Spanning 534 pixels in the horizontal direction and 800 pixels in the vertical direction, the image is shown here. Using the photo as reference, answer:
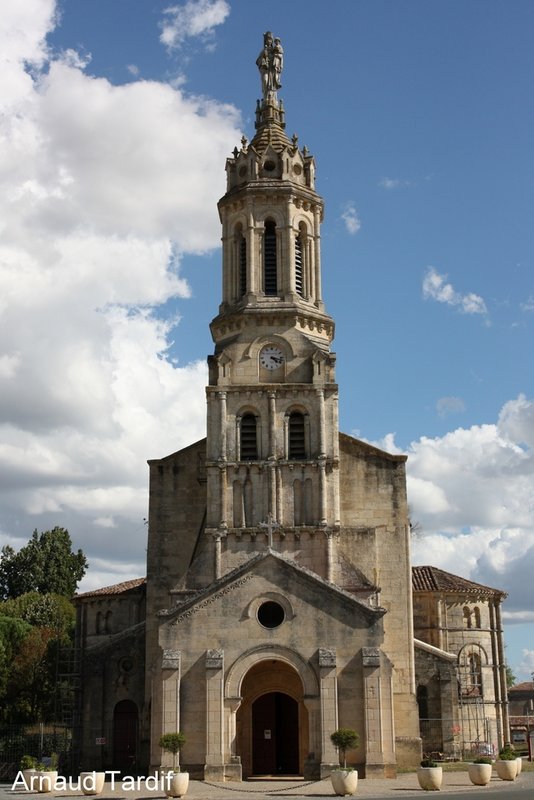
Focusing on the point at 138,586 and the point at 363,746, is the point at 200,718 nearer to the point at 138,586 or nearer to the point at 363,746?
the point at 363,746

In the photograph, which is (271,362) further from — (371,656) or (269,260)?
(371,656)

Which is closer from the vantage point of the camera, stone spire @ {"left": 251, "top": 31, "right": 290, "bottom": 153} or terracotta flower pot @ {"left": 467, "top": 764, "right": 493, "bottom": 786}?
terracotta flower pot @ {"left": 467, "top": 764, "right": 493, "bottom": 786}

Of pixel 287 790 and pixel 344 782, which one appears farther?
pixel 287 790

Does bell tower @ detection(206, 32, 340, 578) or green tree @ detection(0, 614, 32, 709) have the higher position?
bell tower @ detection(206, 32, 340, 578)

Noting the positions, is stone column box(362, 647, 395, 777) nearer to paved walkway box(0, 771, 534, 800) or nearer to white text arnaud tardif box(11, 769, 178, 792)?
paved walkway box(0, 771, 534, 800)

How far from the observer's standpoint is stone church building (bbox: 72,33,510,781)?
36531 millimetres

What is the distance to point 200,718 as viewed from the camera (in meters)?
36.4

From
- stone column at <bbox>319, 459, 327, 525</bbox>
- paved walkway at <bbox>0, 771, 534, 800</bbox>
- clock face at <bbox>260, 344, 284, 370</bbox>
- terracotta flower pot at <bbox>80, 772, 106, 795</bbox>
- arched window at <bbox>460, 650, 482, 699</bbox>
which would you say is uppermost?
clock face at <bbox>260, 344, 284, 370</bbox>

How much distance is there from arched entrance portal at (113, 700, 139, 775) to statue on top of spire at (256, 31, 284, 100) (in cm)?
3234

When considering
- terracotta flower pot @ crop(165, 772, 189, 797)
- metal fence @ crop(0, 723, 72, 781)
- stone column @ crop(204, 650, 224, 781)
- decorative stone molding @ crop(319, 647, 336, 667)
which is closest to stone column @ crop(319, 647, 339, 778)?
decorative stone molding @ crop(319, 647, 336, 667)

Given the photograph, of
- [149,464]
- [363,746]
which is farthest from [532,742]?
[149,464]

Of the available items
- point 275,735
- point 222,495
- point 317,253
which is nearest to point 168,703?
point 275,735

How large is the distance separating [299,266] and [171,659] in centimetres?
2051

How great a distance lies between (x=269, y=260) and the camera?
158 feet
